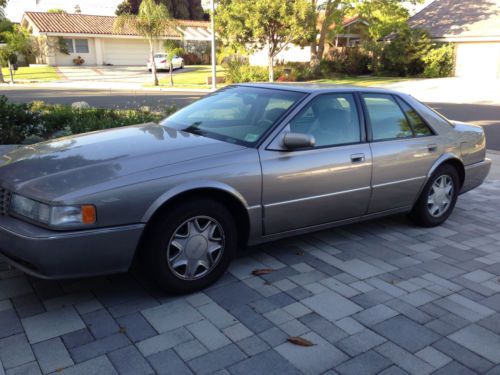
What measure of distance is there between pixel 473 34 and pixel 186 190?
116ft

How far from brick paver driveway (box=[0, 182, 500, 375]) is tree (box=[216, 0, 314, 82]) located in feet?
81.3

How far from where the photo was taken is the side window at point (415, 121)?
503 cm

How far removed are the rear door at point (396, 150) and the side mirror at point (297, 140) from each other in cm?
93

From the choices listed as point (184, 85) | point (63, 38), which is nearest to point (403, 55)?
point (184, 85)

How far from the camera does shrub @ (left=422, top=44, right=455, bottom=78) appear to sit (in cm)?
3253

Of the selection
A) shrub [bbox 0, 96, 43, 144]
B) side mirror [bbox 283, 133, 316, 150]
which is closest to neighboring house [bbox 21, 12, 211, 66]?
shrub [bbox 0, 96, 43, 144]

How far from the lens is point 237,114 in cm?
446

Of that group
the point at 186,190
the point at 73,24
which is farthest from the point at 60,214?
the point at 73,24

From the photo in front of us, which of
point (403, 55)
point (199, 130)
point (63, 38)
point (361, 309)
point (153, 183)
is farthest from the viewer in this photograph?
point (63, 38)

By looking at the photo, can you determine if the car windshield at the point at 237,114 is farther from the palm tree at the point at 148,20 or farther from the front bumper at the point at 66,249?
the palm tree at the point at 148,20

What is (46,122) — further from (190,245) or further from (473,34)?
(473,34)

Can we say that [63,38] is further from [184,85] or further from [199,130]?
[199,130]

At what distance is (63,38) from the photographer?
45.9 metres

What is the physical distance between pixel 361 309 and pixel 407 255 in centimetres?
128
